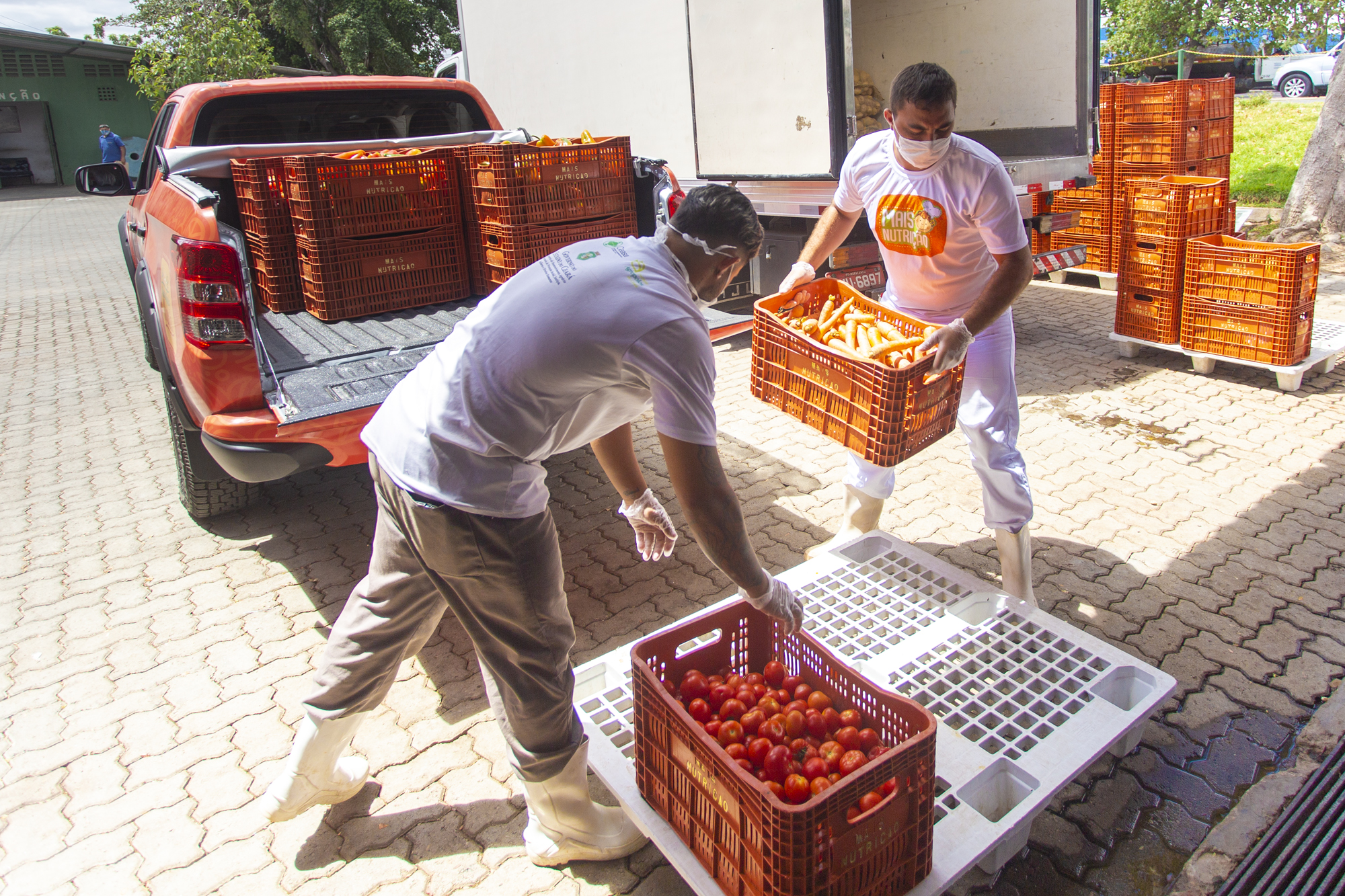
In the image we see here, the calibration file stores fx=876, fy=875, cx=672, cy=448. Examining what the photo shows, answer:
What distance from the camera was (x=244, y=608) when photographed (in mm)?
4055

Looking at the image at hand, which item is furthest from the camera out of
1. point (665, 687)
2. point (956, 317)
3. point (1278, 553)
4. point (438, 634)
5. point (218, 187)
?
point (218, 187)

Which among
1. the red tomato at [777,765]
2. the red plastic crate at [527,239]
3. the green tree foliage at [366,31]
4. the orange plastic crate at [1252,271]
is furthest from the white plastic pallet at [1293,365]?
the green tree foliage at [366,31]

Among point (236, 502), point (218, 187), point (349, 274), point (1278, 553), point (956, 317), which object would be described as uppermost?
point (218, 187)

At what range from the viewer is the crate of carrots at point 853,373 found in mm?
3084

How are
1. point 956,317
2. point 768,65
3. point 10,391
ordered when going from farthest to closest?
1. point 10,391
2. point 768,65
3. point 956,317

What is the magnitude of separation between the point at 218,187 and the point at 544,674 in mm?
4068

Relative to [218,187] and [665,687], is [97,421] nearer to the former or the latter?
[218,187]

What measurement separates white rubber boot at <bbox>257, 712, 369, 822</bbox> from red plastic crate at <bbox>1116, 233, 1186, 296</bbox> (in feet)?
20.9

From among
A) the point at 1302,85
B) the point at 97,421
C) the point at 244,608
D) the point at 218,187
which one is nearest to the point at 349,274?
the point at 218,187

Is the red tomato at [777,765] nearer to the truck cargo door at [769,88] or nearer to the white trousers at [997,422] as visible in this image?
the white trousers at [997,422]

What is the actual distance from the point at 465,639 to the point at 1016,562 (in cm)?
234

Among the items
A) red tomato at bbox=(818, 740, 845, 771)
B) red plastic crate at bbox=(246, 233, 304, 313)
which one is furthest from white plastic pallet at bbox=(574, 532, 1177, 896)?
red plastic crate at bbox=(246, 233, 304, 313)

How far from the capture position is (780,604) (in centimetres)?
241

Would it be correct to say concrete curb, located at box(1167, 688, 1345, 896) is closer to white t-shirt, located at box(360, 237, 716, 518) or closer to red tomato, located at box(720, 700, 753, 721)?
red tomato, located at box(720, 700, 753, 721)
